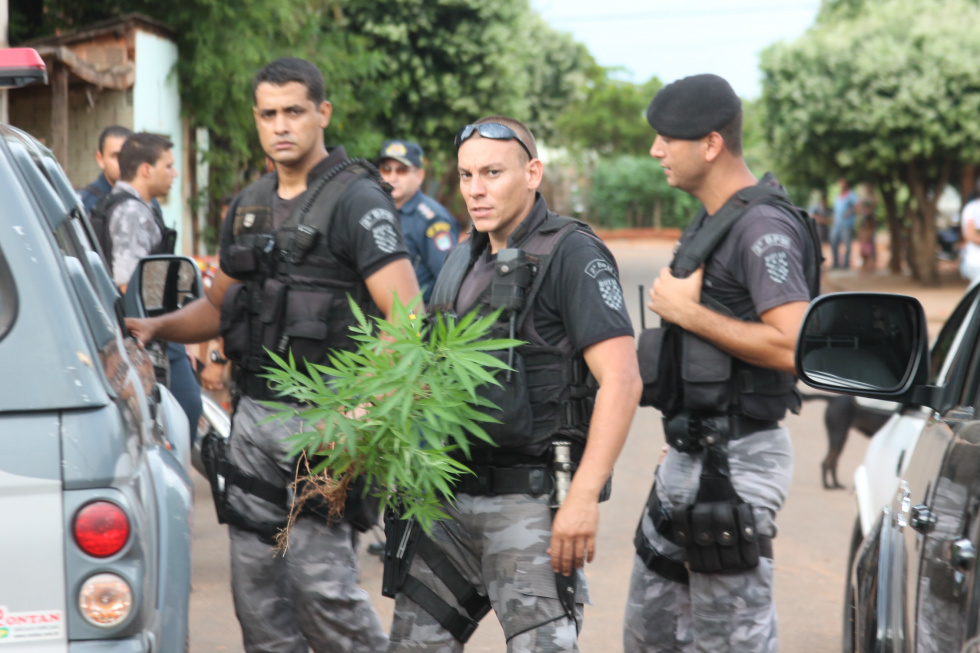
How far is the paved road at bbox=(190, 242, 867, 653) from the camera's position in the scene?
4883mm

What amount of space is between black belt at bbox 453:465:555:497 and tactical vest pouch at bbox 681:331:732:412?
2.34 feet

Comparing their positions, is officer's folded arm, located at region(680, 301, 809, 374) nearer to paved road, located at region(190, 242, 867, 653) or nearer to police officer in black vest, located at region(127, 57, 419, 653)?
police officer in black vest, located at region(127, 57, 419, 653)

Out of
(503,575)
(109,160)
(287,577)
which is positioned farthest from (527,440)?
(109,160)

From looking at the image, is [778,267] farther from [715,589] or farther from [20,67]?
[20,67]

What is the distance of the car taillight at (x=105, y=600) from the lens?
80.9 inches

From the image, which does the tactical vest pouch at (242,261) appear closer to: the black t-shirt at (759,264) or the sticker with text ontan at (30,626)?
the black t-shirt at (759,264)

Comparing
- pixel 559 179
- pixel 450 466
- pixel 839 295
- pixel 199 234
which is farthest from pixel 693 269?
pixel 559 179

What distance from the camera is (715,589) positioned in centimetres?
326

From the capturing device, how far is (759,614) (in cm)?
326

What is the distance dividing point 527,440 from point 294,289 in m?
1.19

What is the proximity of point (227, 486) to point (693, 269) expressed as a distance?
1.75 meters

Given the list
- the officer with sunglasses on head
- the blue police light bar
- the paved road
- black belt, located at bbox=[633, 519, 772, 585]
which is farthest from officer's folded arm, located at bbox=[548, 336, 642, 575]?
the officer with sunglasses on head

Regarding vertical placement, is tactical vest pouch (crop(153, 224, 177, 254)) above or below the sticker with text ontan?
above

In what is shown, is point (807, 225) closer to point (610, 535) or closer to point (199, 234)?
point (610, 535)
